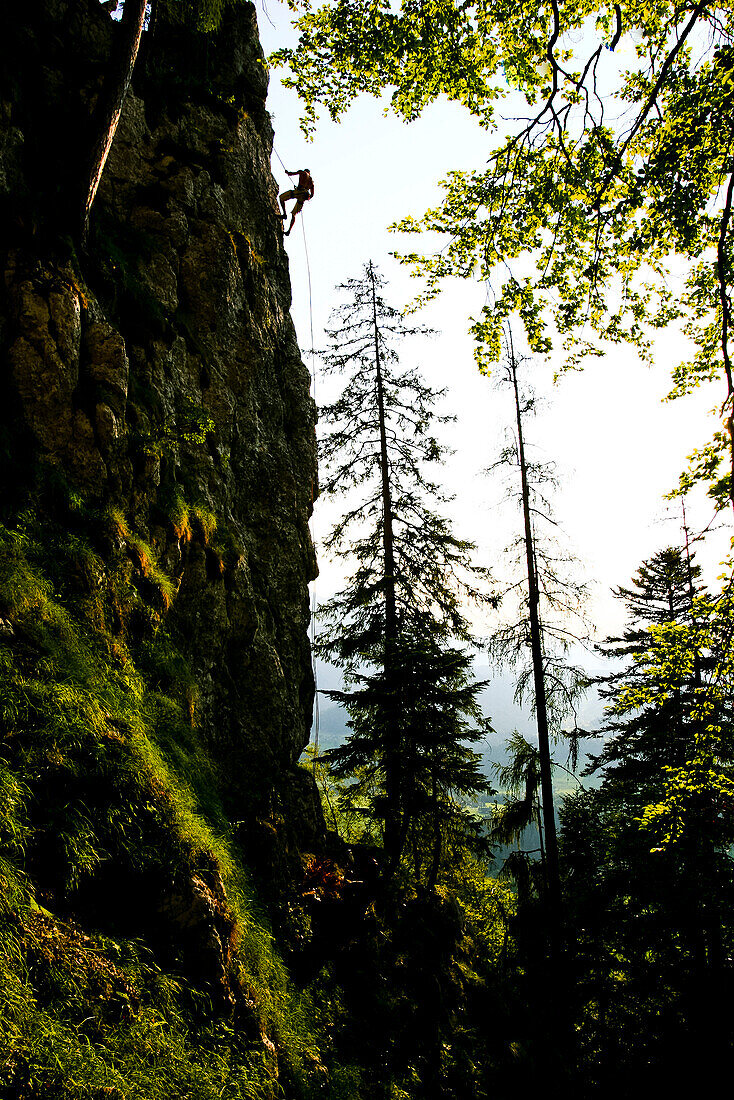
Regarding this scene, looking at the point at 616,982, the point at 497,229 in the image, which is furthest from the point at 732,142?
the point at 616,982

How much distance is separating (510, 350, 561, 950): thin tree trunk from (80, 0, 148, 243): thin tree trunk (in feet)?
35.4

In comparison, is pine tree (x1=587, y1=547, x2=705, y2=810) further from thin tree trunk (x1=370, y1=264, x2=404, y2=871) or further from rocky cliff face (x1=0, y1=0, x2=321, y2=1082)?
rocky cliff face (x1=0, y1=0, x2=321, y2=1082)

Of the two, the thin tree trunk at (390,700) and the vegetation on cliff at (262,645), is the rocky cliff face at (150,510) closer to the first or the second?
the vegetation on cliff at (262,645)

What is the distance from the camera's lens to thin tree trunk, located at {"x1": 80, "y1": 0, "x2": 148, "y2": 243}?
659 cm

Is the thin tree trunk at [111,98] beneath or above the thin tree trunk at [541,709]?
above

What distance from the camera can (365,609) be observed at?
13875mm

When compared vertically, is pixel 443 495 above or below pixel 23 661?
above

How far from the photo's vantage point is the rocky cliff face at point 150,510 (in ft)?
14.6

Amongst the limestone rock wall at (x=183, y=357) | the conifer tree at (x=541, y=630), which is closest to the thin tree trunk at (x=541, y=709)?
the conifer tree at (x=541, y=630)

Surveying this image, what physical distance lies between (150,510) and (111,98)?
4938 millimetres

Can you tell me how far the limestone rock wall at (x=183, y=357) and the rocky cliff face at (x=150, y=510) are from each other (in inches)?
1.4

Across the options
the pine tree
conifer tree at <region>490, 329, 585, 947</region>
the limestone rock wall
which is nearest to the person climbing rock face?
the limestone rock wall

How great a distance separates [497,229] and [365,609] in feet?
31.5

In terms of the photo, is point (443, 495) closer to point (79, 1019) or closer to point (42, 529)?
point (42, 529)
